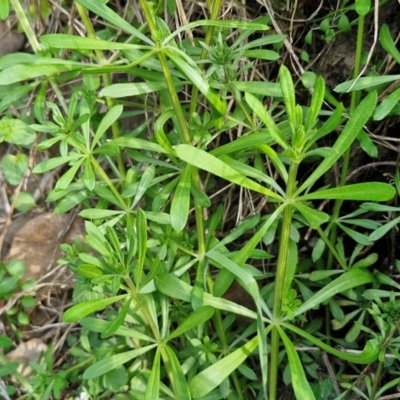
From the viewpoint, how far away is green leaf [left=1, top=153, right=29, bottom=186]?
7.75 feet

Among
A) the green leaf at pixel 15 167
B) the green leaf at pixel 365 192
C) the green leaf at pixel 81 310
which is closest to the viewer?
the green leaf at pixel 365 192

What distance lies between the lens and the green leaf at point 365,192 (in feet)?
4.26

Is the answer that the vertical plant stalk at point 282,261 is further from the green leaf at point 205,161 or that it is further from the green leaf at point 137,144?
the green leaf at point 137,144

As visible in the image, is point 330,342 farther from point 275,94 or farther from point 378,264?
point 275,94

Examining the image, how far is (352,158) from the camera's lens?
1.99 meters

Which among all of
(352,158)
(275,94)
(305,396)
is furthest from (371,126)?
(305,396)

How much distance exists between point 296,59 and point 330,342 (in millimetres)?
1030

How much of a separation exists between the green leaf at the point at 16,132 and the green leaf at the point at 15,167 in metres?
0.37

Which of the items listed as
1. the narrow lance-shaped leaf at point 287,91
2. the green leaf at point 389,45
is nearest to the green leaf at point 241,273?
the narrow lance-shaped leaf at point 287,91

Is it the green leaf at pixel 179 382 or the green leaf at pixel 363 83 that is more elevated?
the green leaf at pixel 363 83

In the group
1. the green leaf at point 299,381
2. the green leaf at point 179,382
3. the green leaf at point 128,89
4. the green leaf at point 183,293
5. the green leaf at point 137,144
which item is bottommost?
the green leaf at point 299,381

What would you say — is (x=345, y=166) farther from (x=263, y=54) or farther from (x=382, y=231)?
(x=263, y=54)

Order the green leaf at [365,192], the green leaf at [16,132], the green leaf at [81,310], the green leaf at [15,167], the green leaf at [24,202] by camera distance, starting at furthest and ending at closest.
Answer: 1. the green leaf at [24,202]
2. the green leaf at [15,167]
3. the green leaf at [16,132]
4. the green leaf at [81,310]
5. the green leaf at [365,192]

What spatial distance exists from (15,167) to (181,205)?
1162 millimetres
